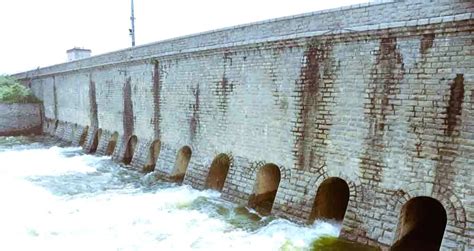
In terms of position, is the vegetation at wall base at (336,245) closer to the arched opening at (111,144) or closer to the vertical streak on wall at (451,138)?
the vertical streak on wall at (451,138)

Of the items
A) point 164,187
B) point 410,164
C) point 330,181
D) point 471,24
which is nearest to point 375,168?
point 410,164

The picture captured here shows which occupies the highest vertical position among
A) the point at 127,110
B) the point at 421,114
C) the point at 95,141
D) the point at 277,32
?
the point at 277,32

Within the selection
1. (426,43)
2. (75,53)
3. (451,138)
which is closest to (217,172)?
(451,138)

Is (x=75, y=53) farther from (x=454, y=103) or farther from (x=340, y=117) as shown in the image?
(x=454, y=103)

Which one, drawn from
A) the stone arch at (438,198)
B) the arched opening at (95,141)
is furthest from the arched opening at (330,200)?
the arched opening at (95,141)

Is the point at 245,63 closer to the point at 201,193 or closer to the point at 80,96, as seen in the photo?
the point at 201,193

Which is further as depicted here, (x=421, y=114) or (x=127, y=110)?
(x=127, y=110)

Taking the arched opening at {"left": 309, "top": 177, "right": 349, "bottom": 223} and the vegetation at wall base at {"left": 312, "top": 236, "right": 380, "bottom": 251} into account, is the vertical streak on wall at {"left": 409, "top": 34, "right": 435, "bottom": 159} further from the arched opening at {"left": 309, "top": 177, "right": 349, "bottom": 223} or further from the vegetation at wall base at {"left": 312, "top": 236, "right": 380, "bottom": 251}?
the arched opening at {"left": 309, "top": 177, "right": 349, "bottom": 223}

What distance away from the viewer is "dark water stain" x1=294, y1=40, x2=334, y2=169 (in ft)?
27.1

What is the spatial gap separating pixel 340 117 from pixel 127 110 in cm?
1023

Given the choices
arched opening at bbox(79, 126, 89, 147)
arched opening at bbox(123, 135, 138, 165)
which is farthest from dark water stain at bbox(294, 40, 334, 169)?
arched opening at bbox(79, 126, 89, 147)

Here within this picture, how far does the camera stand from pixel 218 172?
1170cm

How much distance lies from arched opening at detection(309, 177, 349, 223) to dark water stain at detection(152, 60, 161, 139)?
699cm

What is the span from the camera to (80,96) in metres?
20.1
